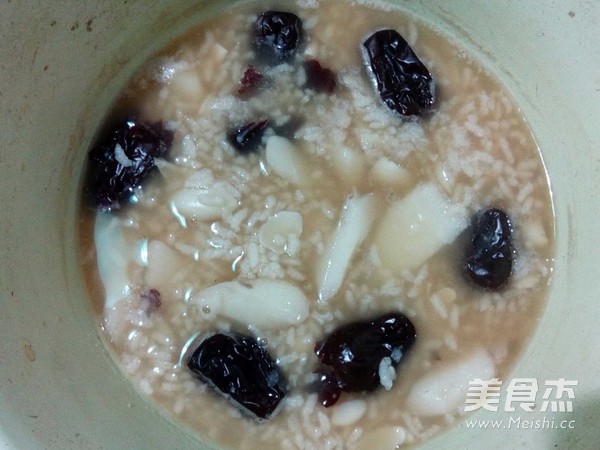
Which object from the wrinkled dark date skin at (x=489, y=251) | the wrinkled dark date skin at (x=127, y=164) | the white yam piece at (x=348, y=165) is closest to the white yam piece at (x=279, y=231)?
the white yam piece at (x=348, y=165)

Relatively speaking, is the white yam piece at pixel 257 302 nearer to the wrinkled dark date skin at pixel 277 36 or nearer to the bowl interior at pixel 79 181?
the bowl interior at pixel 79 181

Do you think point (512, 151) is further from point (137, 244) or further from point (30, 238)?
point (30, 238)

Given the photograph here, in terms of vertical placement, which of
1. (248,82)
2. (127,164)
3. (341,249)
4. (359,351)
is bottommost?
(359,351)

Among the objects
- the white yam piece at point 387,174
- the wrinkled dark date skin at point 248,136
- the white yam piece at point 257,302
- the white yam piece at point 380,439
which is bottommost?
the white yam piece at point 380,439

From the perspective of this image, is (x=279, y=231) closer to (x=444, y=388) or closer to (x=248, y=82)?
(x=248, y=82)

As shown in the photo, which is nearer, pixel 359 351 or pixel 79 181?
pixel 359 351

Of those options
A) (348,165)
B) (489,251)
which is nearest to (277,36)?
(348,165)

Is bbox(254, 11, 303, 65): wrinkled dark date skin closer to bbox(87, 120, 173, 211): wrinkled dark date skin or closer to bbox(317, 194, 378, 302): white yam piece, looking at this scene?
bbox(87, 120, 173, 211): wrinkled dark date skin
